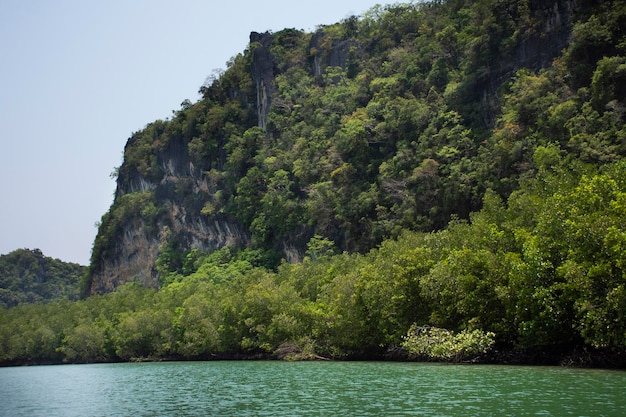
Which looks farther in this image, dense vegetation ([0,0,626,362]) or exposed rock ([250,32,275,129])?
exposed rock ([250,32,275,129])

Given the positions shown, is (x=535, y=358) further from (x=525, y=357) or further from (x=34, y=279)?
(x=34, y=279)

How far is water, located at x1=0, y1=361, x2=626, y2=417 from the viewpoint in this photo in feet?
65.1

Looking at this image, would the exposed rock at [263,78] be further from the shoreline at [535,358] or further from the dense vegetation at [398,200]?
the shoreline at [535,358]

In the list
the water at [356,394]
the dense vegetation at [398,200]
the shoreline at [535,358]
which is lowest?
the water at [356,394]

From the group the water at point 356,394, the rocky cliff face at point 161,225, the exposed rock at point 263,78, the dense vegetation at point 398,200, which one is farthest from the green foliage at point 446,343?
the exposed rock at point 263,78

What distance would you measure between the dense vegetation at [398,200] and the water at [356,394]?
3.45m

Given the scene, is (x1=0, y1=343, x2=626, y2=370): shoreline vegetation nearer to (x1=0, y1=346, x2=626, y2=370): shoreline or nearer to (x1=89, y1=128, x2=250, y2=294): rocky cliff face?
(x1=0, y1=346, x2=626, y2=370): shoreline

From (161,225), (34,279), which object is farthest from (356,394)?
(34,279)

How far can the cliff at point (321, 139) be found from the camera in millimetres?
59250

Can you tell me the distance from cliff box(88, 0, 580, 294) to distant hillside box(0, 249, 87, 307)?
41.1 m

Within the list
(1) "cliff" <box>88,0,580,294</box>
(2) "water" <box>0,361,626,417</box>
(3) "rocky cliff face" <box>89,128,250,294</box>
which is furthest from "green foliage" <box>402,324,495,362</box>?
(3) "rocky cliff face" <box>89,128,250,294</box>

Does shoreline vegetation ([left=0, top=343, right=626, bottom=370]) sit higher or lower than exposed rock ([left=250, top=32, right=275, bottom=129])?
lower

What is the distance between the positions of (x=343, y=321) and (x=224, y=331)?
1426 cm

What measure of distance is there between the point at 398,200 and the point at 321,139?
1820 cm
